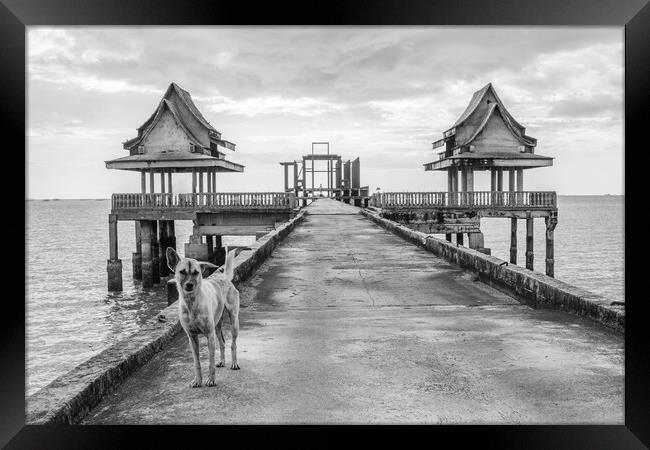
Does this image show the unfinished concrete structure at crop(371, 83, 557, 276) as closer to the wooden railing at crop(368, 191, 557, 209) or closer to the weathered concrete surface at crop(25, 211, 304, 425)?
the wooden railing at crop(368, 191, 557, 209)

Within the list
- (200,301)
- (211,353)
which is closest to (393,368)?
(211,353)

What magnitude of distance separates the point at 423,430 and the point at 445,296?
6.38 m

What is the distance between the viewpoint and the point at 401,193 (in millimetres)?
30500

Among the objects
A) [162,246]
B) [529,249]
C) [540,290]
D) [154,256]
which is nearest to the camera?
[540,290]

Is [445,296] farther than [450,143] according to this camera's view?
No

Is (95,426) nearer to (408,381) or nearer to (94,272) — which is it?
(408,381)

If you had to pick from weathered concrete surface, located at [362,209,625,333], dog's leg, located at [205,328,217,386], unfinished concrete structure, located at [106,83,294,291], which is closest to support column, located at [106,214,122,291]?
unfinished concrete structure, located at [106,83,294,291]

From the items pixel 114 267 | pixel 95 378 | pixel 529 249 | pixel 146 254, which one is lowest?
pixel 114 267

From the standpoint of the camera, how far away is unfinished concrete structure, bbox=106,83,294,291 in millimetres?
29266

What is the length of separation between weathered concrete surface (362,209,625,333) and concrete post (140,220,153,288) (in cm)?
1919

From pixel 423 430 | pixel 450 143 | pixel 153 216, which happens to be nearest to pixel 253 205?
pixel 153 216

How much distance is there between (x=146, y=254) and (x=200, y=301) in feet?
87.5

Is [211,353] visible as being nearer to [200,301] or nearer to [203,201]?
[200,301]

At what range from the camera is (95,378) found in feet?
16.3
